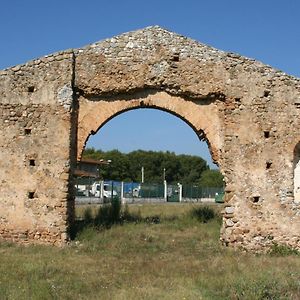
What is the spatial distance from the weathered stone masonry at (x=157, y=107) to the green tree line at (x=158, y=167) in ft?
143

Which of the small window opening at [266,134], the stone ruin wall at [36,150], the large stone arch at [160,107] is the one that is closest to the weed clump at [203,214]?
the large stone arch at [160,107]

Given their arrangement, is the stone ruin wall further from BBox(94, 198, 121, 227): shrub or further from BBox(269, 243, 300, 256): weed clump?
BBox(269, 243, 300, 256): weed clump

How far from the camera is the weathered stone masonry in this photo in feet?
35.4

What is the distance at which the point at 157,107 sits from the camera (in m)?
11.3

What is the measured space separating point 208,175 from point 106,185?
106 ft

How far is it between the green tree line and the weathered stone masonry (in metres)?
43.6

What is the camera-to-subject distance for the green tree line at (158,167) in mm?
56625

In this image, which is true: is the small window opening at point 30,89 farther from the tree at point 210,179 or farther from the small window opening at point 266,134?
the tree at point 210,179

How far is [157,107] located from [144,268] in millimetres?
4330

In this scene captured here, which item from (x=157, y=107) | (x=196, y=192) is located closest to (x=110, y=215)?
(x=157, y=107)

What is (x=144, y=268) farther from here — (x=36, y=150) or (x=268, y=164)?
(x=268, y=164)

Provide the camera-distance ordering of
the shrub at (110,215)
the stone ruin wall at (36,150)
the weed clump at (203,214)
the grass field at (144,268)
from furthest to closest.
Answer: the weed clump at (203,214), the shrub at (110,215), the stone ruin wall at (36,150), the grass field at (144,268)

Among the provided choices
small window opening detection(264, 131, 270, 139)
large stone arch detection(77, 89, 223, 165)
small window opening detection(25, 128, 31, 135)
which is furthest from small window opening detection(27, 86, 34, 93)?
small window opening detection(264, 131, 270, 139)

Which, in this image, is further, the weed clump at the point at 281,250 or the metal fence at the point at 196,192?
the metal fence at the point at 196,192
